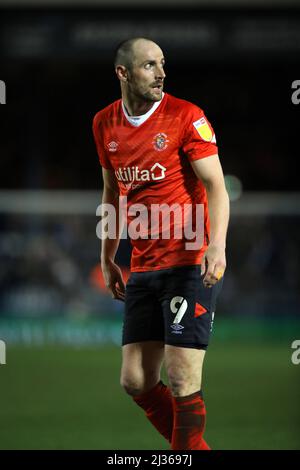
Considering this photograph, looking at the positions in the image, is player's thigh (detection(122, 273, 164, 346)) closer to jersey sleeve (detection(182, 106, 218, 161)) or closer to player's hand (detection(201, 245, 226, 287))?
player's hand (detection(201, 245, 226, 287))

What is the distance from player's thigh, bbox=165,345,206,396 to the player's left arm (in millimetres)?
347

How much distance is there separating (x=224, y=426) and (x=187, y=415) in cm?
239

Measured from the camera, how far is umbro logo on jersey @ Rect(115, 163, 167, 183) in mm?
4715

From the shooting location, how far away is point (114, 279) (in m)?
5.20

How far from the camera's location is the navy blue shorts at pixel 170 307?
4.63 m

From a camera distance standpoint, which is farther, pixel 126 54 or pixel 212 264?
pixel 126 54

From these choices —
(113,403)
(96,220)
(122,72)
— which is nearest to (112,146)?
(122,72)

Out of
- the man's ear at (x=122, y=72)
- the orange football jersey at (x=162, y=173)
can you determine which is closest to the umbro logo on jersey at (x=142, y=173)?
the orange football jersey at (x=162, y=173)

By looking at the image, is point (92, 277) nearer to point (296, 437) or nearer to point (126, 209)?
point (296, 437)

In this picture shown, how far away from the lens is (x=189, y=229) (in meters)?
4.76

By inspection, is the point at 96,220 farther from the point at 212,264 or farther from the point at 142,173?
the point at 212,264

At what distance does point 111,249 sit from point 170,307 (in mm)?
602

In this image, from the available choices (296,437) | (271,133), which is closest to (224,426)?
(296,437)

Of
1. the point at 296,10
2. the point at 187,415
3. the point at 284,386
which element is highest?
the point at 296,10
